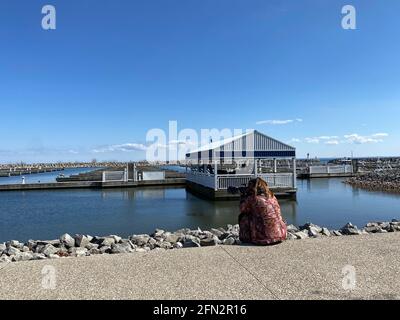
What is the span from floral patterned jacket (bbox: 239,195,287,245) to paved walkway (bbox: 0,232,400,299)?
0.95ft

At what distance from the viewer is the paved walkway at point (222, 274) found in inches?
185

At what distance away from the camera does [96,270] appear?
577cm

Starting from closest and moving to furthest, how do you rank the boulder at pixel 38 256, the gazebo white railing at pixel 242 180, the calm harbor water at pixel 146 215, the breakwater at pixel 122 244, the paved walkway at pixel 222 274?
1. the paved walkway at pixel 222 274
2. the boulder at pixel 38 256
3. the breakwater at pixel 122 244
4. the calm harbor water at pixel 146 215
5. the gazebo white railing at pixel 242 180

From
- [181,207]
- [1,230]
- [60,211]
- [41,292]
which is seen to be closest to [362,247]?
[41,292]

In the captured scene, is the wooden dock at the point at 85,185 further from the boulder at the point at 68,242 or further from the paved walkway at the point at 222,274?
the paved walkway at the point at 222,274

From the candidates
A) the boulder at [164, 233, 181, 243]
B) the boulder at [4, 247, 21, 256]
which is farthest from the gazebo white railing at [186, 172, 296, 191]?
the boulder at [4, 247, 21, 256]

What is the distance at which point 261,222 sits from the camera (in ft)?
24.6

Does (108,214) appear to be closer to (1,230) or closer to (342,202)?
(1,230)

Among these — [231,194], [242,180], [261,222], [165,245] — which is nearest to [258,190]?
[261,222]

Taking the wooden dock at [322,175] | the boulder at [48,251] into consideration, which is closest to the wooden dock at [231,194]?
the boulder at [48,251]

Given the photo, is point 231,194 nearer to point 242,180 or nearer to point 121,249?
point 242,180

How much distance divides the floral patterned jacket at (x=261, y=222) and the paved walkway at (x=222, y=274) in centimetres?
29

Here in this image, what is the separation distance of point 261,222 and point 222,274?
223 centimetres

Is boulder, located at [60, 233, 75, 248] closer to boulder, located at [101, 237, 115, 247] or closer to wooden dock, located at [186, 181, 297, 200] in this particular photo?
boulder, located at [101, 237, 115, 247]
